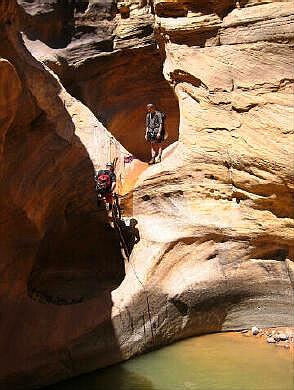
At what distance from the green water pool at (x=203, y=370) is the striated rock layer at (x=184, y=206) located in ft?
0.80

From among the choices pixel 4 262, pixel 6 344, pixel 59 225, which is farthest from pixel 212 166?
pixel 6 344

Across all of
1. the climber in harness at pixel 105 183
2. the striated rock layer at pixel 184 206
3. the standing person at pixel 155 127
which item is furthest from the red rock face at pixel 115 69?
the climber in harness at pixel 105 183

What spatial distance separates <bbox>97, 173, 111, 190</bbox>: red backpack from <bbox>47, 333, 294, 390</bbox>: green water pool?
113 inches

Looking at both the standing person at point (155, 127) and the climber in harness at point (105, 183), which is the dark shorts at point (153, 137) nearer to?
the standing person at point (155, 127)

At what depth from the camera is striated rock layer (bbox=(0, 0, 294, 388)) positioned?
805cm

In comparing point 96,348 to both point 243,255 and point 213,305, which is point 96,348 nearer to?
point 213,305

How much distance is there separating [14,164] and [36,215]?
89 centimetres

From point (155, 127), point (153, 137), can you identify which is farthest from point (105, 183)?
point (155, 127)

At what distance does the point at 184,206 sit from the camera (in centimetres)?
930

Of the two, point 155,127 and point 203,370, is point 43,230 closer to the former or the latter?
point 155,127

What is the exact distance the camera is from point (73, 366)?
7887mm

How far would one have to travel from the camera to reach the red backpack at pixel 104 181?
29.6ft

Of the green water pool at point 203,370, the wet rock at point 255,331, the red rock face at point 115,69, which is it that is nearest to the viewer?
the green water pool at point 203,370

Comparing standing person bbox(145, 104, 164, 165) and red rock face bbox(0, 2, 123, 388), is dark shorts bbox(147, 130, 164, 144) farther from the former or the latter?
red rock face bbox(0, 2, 123, 388)
